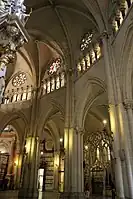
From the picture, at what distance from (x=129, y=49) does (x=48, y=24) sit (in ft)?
31.1

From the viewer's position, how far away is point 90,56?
43.4 feet

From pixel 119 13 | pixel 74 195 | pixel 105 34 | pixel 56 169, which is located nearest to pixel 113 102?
pixel 105 34

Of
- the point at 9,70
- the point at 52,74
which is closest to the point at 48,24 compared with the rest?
the point at 52,74

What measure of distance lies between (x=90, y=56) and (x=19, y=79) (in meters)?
10.2

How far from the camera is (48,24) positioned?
16.6m

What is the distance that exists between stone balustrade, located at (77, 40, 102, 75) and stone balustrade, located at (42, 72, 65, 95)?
246 cm

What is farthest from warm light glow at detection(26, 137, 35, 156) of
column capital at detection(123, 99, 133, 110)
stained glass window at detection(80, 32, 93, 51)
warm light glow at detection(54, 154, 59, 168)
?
column capital at detection(123, 99, 133, 110)

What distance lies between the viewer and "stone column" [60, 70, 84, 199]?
11.3 m

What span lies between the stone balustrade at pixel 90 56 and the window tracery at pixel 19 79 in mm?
8210

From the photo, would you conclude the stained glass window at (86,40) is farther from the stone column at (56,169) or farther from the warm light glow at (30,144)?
the stone column at (56,169)

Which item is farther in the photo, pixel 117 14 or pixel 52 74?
pixel 52 74

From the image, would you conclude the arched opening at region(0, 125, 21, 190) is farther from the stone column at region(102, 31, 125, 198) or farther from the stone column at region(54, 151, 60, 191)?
the stone column at region(102, 31, 125, 198)

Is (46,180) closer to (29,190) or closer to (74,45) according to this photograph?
(29,190)

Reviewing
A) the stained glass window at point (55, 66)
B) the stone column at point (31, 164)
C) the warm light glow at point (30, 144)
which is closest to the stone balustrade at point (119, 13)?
the stained glass window at point (55, 66)
